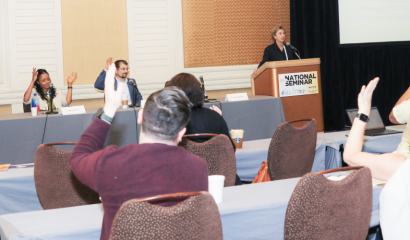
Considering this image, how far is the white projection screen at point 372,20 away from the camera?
6125 mm

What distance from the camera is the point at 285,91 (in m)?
4.65

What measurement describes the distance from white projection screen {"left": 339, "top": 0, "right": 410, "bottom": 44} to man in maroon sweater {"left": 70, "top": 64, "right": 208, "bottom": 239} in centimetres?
556

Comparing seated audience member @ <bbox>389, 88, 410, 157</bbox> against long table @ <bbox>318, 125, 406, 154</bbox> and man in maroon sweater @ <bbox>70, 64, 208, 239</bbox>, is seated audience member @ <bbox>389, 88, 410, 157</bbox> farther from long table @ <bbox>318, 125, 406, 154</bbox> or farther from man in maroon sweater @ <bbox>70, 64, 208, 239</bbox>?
long table @ <bbox>318, 125, 406, 154</bbox>

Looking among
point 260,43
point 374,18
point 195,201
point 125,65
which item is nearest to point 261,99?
point 125,65

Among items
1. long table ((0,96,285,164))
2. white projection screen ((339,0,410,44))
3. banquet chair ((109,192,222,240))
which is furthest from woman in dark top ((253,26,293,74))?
banquet chair ((109,192,222,240))

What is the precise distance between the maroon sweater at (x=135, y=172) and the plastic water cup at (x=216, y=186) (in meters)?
0.26

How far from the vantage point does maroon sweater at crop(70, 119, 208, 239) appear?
112 cm

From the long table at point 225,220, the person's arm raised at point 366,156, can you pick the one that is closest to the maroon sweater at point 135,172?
the long table at point 225,220

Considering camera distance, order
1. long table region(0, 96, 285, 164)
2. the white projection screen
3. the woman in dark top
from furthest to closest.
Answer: the white projection screen < the woman in dark top < long table region(0, 96, 285, 164)

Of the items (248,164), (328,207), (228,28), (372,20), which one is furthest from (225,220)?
(372,20)

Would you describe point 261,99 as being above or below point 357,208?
above

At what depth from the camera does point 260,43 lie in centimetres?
628

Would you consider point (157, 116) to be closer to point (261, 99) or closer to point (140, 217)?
point (140, 217)

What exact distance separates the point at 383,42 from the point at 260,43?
1848 millimetres
